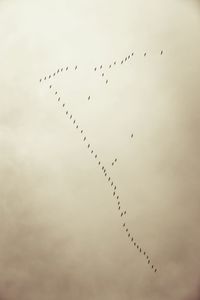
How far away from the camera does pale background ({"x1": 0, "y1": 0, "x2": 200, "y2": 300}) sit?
4.42 feet

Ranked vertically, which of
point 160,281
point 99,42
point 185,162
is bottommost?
point 160,281

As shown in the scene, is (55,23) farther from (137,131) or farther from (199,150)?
(199,150)

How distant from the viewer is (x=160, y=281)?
1.44 meters

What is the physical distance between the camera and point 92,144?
136 centimetres

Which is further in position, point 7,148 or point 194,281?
point 194,281

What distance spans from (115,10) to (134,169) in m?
0.66

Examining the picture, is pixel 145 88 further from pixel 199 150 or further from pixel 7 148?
pixel 7 148

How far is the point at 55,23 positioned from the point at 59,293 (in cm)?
111

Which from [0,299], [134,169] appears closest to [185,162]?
[134,169]

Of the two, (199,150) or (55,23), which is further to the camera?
(199,150)

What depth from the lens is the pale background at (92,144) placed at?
53.1 inches

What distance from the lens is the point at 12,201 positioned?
1.37 m

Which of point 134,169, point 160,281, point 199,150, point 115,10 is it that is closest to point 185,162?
point 199,150

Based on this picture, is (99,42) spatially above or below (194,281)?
above
